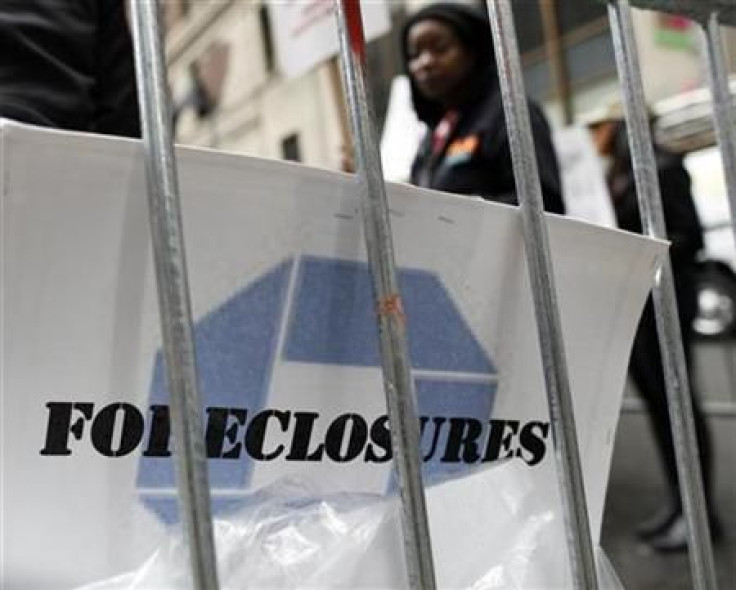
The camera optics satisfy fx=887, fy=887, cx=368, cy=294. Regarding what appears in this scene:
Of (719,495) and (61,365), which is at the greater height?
(61,365)

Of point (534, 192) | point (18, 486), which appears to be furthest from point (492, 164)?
point (18, 486)

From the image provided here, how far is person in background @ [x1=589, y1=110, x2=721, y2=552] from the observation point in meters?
1.89

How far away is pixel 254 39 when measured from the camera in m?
6.39

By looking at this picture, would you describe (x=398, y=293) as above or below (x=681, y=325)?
below

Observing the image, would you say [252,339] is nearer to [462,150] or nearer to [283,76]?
[462,150]

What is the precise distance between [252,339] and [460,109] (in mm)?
1049

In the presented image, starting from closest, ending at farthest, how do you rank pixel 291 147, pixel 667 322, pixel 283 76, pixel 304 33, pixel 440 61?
1. pixel 667 322
2. pixel 304 33
3. pixel 440 61
4. pixel 283 76
5. pixel 291 147

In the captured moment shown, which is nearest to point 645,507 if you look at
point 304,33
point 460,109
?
point 460,109

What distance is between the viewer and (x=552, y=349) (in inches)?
22.3

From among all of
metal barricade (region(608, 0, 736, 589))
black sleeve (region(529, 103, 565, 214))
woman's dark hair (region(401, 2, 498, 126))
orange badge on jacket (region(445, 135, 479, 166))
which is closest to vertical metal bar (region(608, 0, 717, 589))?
metal barricade (region(608, 0, 736, 589))

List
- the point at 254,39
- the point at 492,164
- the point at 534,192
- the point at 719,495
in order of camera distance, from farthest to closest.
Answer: the point at 254,39 → the point at 719,495 → the point at 492,164 → the point at 534,192

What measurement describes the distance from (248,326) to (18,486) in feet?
0.49

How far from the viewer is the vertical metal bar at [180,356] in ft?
1.42

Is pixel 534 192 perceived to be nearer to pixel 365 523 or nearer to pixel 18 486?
pixel 365 523
